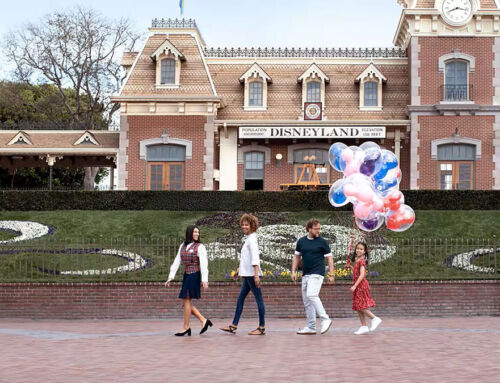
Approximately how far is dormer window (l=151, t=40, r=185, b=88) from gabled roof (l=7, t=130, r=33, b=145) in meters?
6.00

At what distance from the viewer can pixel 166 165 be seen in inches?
1273

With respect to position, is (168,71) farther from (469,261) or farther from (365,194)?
(365,194)

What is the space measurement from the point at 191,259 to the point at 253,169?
2080 cm

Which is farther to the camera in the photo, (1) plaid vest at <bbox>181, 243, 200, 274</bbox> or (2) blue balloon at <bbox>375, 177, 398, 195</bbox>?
(2) blue balloon at <bbox>375, 177, 398, 195</bbox>

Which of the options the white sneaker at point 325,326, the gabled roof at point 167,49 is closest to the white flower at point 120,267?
the white sneaker at point 325,326

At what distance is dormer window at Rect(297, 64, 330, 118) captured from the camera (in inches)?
1316

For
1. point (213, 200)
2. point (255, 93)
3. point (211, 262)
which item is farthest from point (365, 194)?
point (255, 93)

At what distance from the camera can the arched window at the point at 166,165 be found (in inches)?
1271

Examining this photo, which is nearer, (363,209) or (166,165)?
(363,209)

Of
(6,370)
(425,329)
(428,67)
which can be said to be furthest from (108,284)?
(428,67)

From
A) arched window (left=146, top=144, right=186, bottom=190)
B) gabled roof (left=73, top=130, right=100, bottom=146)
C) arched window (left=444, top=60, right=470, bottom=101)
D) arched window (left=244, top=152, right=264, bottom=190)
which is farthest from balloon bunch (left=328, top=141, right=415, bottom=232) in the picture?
gabled roof (left=73, top=130, right=100, bottom=146)

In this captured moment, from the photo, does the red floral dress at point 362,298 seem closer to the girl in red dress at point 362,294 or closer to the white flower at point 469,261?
the girl in red dress at point 362,294

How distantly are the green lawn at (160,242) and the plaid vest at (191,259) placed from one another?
5.30 metres

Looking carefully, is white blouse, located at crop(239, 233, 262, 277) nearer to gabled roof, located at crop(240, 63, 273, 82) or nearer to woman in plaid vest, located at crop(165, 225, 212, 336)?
woman in plaid vest, located at crop(165, 225, 212, 336)
